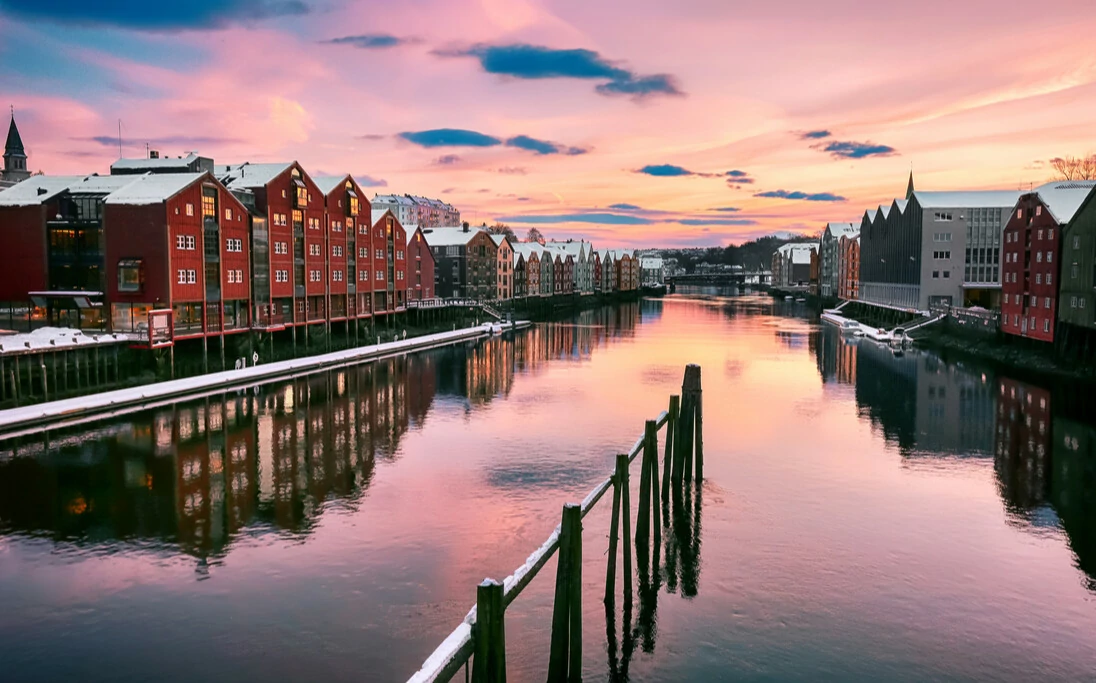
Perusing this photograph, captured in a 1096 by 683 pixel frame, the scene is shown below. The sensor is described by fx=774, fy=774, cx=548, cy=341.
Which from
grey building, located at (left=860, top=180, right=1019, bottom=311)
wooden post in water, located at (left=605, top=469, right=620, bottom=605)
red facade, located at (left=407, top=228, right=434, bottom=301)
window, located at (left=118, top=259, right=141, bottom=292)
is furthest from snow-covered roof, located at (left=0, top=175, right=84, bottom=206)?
grey building, located at (left=860, top=180, right=1019, bottom=311)

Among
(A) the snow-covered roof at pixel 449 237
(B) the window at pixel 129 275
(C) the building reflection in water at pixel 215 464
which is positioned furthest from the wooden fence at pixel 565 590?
(A) the snow-covered roof at pixel 449 237

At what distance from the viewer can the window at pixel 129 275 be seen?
53.7 m

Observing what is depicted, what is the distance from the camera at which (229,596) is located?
19.2m

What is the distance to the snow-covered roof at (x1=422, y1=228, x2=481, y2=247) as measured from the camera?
442ft

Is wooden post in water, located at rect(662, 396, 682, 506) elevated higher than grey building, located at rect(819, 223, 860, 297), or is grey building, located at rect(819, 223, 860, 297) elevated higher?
grey building, located at rect(819, 223, 860, 297)

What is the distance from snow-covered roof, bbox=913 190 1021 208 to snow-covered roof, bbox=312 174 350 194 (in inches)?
3021

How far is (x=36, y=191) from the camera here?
59312 millimetres

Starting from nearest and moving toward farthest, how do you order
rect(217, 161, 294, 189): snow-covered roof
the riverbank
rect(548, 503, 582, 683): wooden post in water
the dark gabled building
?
1. rect(548, 503, 582, 683): wooden post in water
2. the riverbank
3. the dark gabled building
4. rect(217, 161, 294, 189): snow-covered roof

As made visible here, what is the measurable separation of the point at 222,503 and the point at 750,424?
26.9 meters

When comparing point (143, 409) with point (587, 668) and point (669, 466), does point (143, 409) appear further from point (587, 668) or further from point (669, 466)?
point (587, 668)

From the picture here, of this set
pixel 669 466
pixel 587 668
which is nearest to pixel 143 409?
pixel 669 466

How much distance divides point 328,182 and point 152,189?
75.6 feet

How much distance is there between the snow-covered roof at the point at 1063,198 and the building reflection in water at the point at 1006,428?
1658 centimetres

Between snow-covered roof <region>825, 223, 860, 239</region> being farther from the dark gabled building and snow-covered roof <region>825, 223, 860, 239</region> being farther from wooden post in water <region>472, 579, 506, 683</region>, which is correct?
wooden post in water <region>472, 579, 506, 683</region>
